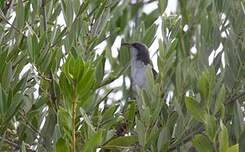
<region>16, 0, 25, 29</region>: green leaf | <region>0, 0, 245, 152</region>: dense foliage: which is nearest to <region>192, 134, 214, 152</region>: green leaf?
<region>0, 0, 245, 152</region>: dense foliage

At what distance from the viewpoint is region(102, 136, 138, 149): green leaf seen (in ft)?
7.89

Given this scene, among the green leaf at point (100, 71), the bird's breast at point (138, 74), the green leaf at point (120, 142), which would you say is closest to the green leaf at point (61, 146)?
the green leaf at point (120, 142)

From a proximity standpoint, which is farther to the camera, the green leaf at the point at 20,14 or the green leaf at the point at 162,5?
the green leaf at the point at 162,5

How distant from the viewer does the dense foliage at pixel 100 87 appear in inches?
84.9

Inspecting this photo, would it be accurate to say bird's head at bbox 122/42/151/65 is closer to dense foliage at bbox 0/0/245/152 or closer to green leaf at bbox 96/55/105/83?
dense foliage at bbox 0/0/245/152

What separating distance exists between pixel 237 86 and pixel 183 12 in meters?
1.40

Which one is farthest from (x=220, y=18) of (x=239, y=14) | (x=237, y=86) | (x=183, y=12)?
(x=183, y=12)

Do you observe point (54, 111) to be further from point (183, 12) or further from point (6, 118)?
point (183, 12)

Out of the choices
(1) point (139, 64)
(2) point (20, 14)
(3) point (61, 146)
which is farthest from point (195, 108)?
(1) point (139, 64)

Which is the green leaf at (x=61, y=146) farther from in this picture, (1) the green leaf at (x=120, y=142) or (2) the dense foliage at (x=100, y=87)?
(1) the green leaf at (x=120, y=142)

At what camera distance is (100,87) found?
2.86 m

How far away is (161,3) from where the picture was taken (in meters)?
3.29

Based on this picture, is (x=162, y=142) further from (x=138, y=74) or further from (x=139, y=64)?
(x=139, y=64)

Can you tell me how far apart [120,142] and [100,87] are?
469 mm
